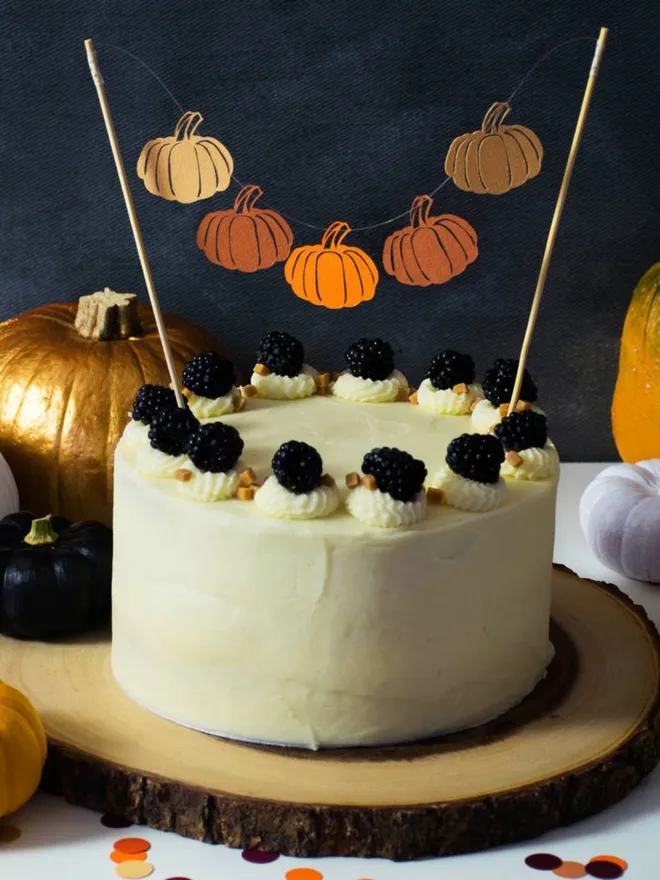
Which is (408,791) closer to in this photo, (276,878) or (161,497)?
(276,878)

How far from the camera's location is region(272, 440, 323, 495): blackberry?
1.92 meters

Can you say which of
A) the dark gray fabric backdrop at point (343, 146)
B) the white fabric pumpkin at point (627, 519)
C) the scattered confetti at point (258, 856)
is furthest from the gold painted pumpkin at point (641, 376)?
the scattered confetti at point (258, 856)

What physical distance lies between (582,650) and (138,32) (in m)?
1.60

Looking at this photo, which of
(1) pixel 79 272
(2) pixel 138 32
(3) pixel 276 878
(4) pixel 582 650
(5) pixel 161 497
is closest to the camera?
(3) pixel 276 878

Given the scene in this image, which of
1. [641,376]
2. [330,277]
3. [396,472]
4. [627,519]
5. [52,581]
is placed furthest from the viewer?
[641,376]

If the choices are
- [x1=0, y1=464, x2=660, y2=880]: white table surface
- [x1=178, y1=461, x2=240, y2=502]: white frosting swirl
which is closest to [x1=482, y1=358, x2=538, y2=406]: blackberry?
[x1=178, y1=461, x2=240, y2=502]: white frosting swirl

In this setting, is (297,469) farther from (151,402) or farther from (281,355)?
(281,355)

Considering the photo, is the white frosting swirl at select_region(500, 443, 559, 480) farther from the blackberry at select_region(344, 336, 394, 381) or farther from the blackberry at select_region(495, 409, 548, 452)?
the blackberry at select_region(344, 336, 394, 381)

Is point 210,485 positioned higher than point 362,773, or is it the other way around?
point 210,485

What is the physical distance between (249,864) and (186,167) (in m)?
1.06

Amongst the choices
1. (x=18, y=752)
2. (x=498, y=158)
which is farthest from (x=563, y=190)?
(x=18, y=752)

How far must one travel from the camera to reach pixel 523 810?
6.13ft

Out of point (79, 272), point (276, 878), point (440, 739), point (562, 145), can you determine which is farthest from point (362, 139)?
point (276, 878)

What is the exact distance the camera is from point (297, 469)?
192 centimetres
